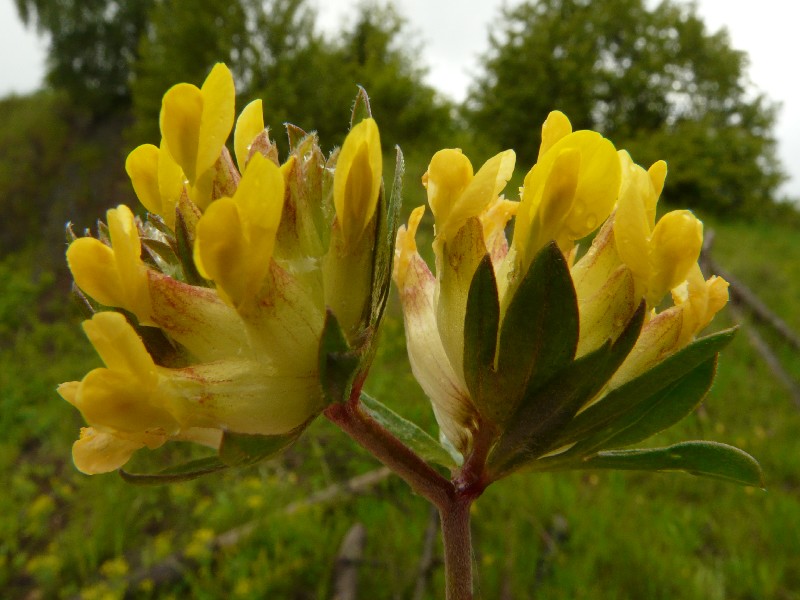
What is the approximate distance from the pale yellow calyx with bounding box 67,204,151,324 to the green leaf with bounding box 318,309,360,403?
14 cm

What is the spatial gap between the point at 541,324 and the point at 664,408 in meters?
0.14

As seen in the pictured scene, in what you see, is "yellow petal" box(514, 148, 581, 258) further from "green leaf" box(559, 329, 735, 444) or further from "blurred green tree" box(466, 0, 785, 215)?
→ "blurred green tree" box(466, 0, 785, 215)

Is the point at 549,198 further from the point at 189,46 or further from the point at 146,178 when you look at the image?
the point at 189,46

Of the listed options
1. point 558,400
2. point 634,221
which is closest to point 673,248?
point 634,221

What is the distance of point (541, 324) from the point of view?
1.32 ft

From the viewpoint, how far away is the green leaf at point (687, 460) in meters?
0.46

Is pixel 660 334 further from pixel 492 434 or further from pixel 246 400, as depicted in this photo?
pixel 246 400

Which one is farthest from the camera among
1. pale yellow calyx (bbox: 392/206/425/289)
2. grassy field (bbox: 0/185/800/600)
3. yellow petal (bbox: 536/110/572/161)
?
grassy field (bbox: 0/185/800/600)

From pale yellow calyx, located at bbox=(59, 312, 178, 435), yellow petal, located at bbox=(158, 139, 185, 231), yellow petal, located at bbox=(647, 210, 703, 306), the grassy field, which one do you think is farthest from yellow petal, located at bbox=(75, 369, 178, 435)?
the grassy field

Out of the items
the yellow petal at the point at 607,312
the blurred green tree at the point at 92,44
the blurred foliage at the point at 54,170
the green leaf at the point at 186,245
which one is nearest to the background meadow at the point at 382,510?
the yellow petal at the point at 607,312

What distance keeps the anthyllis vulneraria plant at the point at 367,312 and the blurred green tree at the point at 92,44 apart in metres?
13.8

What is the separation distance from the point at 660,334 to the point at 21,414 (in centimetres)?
555

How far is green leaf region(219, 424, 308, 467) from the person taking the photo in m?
0.41

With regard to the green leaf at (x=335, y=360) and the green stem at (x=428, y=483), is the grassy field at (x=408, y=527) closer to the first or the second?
the green stem at (x=428, y=483)
